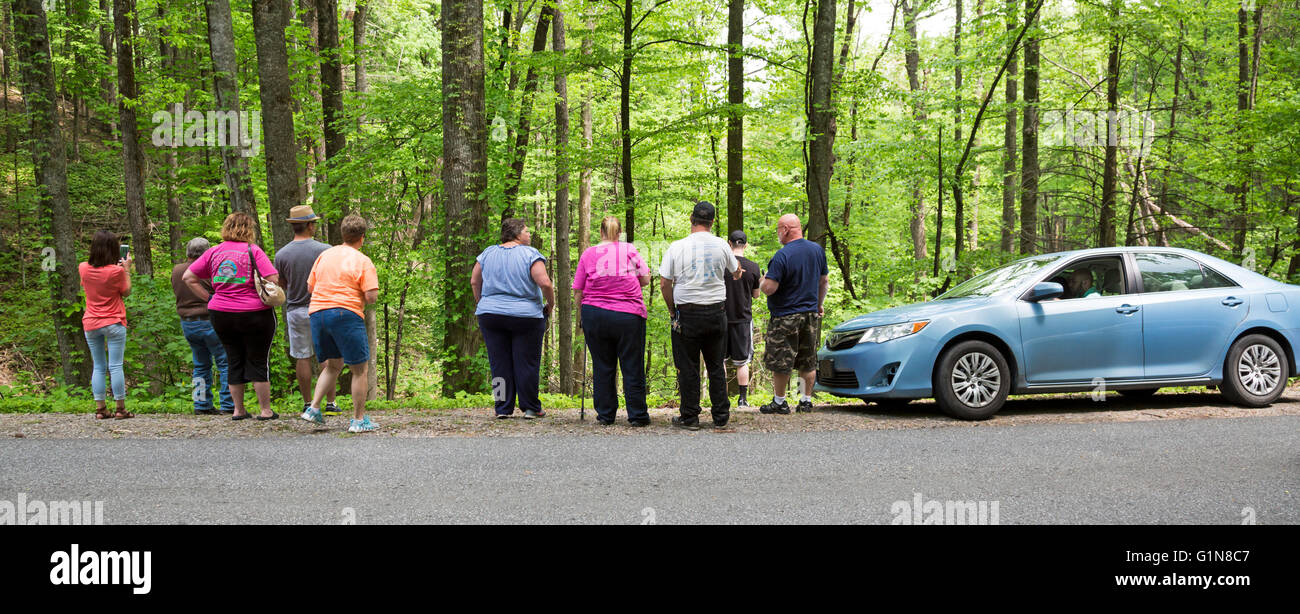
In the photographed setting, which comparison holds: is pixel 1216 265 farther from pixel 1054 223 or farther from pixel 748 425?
pixel 1054 223

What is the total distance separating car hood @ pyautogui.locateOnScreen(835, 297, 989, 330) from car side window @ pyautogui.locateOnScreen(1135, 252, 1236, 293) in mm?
1841

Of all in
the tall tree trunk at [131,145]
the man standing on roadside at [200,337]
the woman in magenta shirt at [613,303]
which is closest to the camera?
the woman in magenta shirt at [613,303]

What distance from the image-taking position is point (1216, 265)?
8781 mm

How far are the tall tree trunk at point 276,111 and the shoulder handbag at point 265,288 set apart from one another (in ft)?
13.0

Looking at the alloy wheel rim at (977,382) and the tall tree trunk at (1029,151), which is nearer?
the alloy wheel rim at (977,382)

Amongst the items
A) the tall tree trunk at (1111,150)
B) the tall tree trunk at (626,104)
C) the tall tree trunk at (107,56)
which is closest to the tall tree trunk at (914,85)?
the tall tree trunk at (1111,150)

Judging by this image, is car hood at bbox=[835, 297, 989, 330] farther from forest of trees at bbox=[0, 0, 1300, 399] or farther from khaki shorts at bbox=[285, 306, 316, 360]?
khaki shorts at bbox=[285, 306, 316, 360]

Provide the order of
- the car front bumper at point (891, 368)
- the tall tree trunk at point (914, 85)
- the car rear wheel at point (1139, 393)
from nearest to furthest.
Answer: the car front bumper at point (891, 368) < the car rear wheel at point (1139, 393) < the tall tree trunk at point (914, 85)

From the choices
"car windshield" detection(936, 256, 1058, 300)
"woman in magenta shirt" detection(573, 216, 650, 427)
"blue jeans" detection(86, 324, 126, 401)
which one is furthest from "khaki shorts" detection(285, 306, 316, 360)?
"car windshield" detection(936, 256, 1058, 300)

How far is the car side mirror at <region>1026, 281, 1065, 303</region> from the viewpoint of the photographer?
7.95 metres

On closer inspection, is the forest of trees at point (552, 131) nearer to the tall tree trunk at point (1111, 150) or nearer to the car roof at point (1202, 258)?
the tall tree trunk at point (1111, 150)

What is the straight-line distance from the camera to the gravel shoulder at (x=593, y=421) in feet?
24.8

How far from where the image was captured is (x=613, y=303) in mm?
7742

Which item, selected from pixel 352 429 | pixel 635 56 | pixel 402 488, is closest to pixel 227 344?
pixel 352 429
